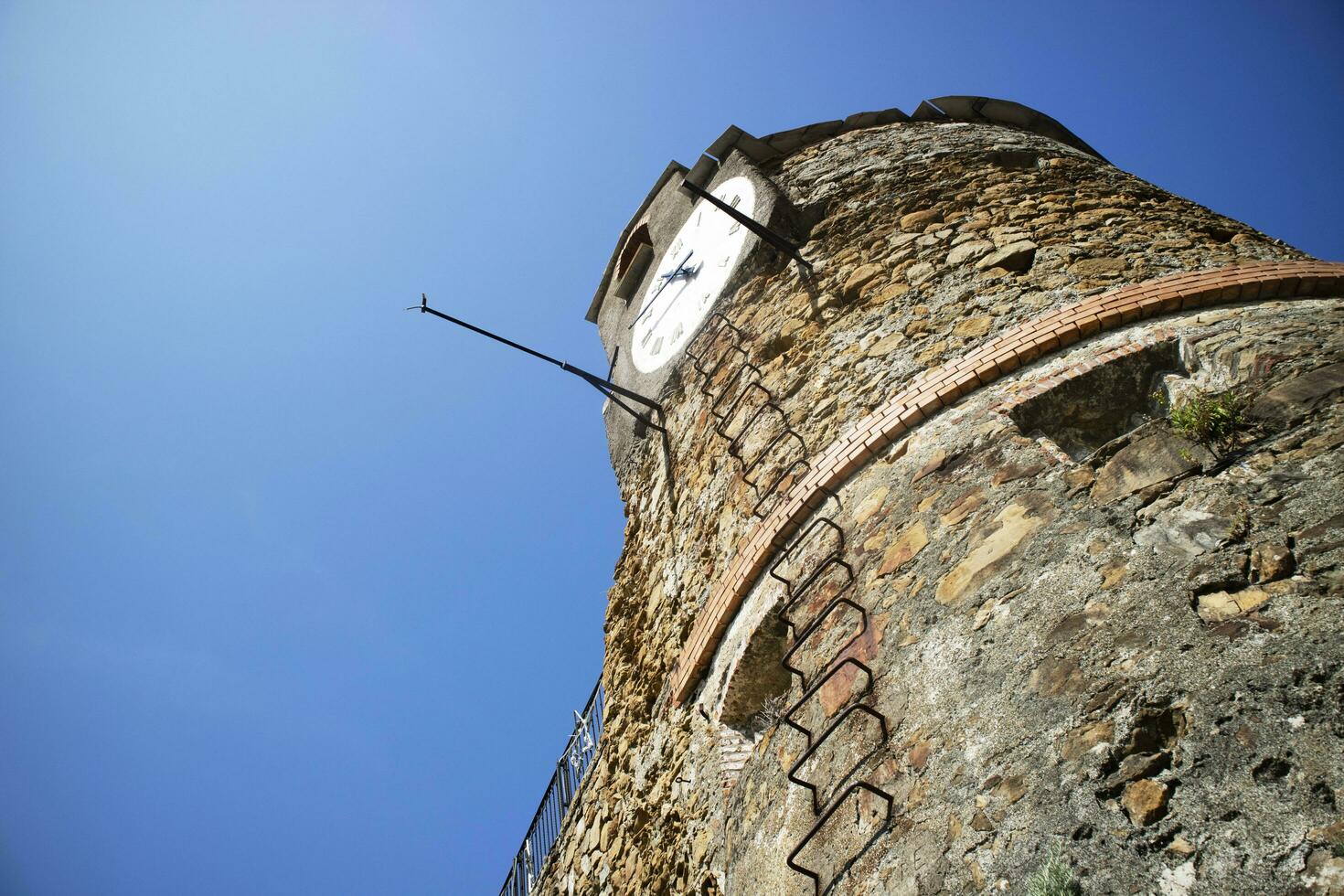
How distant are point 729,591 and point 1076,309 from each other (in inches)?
62.2

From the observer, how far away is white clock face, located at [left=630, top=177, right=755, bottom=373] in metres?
5.69

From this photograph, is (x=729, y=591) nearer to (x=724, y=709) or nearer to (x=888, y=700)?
(x=724, y=709)

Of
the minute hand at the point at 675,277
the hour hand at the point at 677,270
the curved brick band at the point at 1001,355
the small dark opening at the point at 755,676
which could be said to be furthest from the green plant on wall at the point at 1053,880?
the hour hand at the point at 677,270

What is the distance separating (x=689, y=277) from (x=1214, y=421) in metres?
3.70

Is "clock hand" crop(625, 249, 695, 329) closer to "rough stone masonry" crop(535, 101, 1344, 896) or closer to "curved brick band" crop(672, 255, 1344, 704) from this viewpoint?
"rough stone masonry" crop(535, 101, 1344, 896)

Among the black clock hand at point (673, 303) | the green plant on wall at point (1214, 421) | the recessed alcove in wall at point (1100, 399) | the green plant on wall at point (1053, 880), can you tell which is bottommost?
the green plant on wall at point (1053, 880)

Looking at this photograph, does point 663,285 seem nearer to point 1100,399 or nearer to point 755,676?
point 755,676

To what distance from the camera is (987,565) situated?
2.90 meters

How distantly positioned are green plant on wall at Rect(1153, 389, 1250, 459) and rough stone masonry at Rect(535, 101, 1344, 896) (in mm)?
25

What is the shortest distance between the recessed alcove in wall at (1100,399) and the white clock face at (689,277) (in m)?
2.39

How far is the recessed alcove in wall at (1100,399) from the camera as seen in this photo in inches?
135

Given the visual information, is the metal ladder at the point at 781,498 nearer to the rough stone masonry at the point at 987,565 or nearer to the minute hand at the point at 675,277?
the rough stone masonry at the point at 987,565

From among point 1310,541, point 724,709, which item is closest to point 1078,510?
point 1310,541

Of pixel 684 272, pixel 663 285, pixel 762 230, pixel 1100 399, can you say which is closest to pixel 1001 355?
pixel 1100 399
